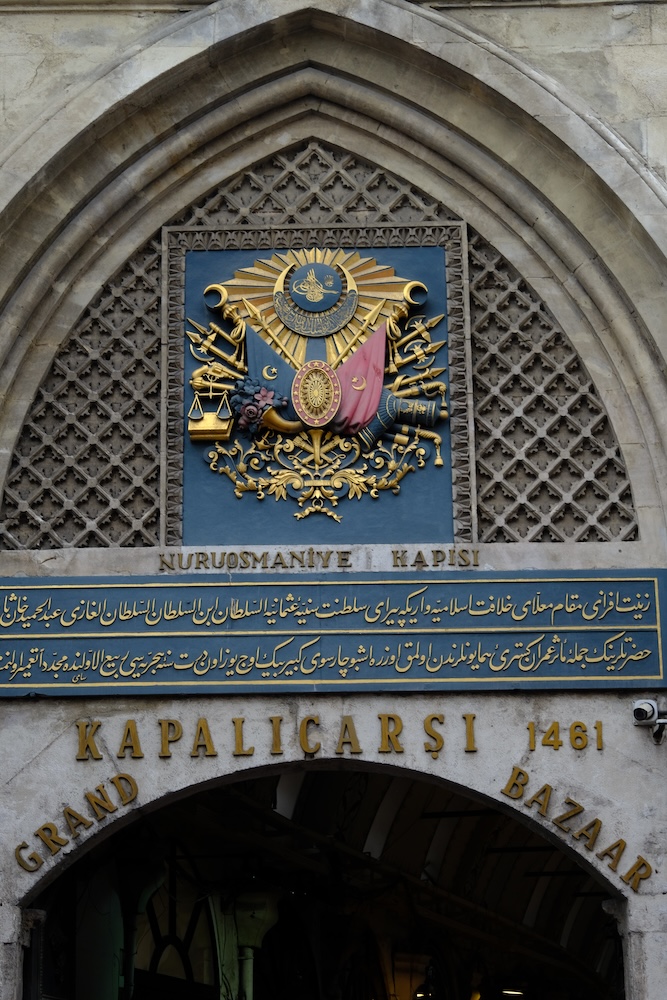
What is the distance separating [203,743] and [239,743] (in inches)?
6.4

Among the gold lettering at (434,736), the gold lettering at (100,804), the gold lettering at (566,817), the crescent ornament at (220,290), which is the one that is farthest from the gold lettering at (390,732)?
the crescent ornament at (220,290)

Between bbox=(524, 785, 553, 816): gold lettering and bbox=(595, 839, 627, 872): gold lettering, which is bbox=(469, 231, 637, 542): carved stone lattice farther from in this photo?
bbox=(595, 839, 627, 872): gold lettering

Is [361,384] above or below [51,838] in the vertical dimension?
above

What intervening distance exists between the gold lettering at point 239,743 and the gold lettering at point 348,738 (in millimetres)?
399

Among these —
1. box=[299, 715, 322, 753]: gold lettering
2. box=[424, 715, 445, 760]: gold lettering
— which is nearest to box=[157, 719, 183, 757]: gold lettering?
box=[299, 715, 322, 753]: gold lettering

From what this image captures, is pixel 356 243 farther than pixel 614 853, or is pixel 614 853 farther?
pixel 356 243

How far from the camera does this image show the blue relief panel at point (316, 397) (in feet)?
26.1

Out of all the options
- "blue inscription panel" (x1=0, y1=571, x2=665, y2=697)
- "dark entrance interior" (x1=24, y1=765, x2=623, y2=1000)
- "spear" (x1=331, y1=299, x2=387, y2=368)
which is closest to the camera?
"blue inscription panel" (x1=0, y1=571, x2=665, y2=697)

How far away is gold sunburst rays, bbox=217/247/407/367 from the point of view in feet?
26.9

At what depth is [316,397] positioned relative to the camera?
808 centimetres

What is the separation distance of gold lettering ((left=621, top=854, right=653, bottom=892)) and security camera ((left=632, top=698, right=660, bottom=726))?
0.61 meters

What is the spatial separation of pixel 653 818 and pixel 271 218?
3.47 metres

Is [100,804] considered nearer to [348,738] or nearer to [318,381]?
[348,738]

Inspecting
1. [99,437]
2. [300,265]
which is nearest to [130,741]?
[99,437]
